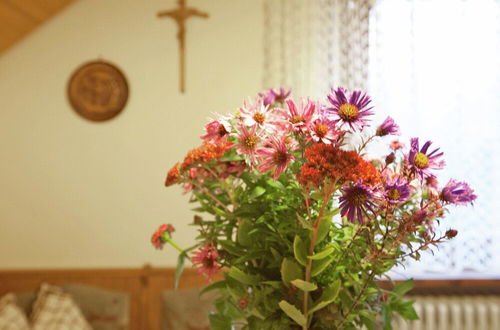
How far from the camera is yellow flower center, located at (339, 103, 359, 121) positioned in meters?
0.75

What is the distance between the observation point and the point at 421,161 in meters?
0.76

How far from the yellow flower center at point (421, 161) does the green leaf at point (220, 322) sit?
443 millimetres

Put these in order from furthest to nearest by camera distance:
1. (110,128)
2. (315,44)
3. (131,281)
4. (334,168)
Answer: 1. (110,128)
2. (131,281)
3. (315,44)
4. (334,168)

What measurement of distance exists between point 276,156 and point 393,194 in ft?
0.59

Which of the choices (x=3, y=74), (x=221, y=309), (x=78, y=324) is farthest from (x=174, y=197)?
(x=221, y=309)

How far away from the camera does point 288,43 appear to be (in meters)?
2.84

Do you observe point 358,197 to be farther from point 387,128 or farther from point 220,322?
point 220,322

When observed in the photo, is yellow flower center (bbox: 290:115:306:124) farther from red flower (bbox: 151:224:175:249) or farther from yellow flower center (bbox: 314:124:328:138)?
red flower (bbox: 151:224:175:249)

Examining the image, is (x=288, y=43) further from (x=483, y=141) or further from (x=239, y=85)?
(x=483, y=141)

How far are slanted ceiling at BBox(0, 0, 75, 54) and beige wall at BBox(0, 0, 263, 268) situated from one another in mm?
60

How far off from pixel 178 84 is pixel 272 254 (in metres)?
2.24

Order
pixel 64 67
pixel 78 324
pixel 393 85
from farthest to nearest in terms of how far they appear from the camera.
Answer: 1. pixel 64 67
2. pixel 393 85
3. pixel 78 324

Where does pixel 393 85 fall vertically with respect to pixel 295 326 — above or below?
above

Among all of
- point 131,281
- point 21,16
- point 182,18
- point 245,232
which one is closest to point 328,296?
point 245,232
